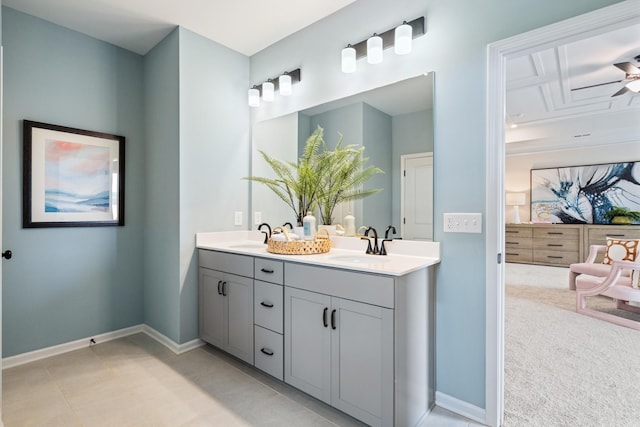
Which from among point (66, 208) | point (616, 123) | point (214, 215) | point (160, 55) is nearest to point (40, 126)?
point (66, 208)

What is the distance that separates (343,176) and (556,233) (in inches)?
237

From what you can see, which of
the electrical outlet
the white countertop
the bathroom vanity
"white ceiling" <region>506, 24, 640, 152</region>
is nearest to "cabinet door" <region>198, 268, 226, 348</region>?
the bathroom vanity

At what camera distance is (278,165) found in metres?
2.59

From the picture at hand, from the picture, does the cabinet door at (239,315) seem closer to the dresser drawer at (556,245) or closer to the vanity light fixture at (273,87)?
the vanity light fixture at (273,87)

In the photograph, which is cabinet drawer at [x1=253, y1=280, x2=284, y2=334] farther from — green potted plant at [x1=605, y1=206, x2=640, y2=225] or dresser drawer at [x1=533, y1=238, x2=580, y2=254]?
green potted plant at [x1=605, y1=206, x2=640, y2=225]

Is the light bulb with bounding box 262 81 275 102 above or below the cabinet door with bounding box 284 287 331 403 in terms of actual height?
above

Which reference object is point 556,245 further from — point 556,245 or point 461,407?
point 461,407

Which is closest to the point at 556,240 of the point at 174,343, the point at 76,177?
the point at 174,343

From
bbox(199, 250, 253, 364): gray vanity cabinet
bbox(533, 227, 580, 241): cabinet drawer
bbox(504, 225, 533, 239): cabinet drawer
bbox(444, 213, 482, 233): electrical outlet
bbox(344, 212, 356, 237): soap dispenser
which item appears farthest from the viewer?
bbox(504, 225, 533, 239): cabinet drawer

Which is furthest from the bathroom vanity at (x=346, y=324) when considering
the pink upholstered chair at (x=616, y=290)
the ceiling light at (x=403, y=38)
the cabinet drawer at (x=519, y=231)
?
the cabinet drawer at (x=519, y=231)

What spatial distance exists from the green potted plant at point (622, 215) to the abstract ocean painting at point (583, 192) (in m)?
0.06

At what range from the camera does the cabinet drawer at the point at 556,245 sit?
6.12 m

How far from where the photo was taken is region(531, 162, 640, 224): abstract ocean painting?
18.7 ft

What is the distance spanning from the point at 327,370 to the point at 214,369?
101cm
